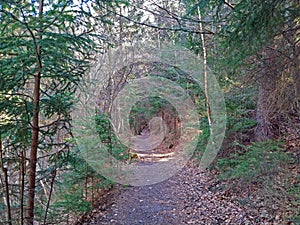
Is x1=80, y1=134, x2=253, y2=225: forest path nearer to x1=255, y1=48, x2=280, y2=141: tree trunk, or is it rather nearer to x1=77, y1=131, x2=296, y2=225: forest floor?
x1=77, y1=131, x2=296, y2=225: forest floor

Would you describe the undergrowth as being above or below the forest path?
above

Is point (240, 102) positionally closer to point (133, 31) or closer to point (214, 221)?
point (214, 221)

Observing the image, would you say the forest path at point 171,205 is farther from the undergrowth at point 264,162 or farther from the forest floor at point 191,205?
the undergrowth at point 264,162

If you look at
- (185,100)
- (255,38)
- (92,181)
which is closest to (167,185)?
(92,181)

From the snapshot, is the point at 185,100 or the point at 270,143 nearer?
the point at 270,143

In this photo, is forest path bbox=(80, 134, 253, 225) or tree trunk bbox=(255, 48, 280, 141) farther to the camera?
forest path bbox=(80, 134, 253, 225)

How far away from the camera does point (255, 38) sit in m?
3.56

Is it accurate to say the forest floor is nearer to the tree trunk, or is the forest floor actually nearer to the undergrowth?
the undergrowth

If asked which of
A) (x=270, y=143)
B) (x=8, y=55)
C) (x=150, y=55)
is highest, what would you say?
(x=150, y=55)

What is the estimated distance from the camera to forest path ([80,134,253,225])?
19.7 feet

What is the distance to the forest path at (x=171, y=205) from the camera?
6.00 metres

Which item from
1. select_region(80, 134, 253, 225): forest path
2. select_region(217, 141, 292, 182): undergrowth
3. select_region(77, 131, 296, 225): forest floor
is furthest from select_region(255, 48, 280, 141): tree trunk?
select_region(80, 134, 253, 225): forest path

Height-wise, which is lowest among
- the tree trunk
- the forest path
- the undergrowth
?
the forest path

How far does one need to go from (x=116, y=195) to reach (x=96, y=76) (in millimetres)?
5194
